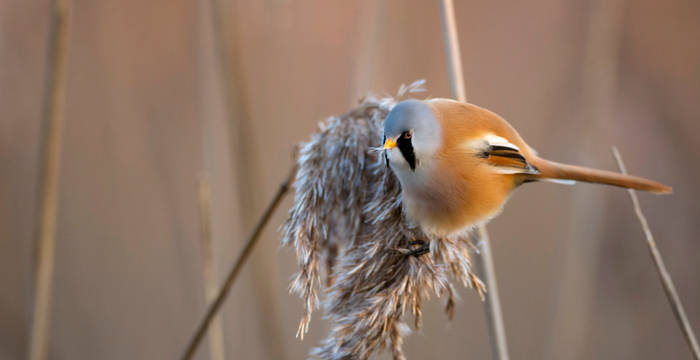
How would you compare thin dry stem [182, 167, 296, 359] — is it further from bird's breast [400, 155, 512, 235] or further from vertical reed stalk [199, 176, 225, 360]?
bird's breast [400, 155, 512, 235]

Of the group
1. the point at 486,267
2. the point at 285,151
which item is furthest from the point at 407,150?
the point at 285,151

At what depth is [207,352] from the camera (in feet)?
8.70

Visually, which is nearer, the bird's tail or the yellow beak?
the yellow beak

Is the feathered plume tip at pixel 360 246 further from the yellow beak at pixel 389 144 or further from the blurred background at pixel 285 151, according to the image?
the blurred background at pixel 285 151

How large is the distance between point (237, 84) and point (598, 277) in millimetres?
1869

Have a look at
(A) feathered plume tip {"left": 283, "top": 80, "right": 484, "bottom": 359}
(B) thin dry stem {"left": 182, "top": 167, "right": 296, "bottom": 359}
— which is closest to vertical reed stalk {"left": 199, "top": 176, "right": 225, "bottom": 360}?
(B) thin dry stem {"left": 182, "top": 167, "right": 296, "bottom": 359}

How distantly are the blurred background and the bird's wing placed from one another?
2.73ft

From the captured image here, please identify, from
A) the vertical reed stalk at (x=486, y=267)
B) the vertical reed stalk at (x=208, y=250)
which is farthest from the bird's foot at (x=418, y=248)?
the vertical reed stalk at (x=208, y=250)

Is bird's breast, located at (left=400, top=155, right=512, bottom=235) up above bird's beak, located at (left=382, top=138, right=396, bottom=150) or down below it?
below

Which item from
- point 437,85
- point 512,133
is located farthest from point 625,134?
point 512,133

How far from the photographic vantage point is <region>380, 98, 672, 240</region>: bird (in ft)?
3.75

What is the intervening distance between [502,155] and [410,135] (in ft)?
0.84

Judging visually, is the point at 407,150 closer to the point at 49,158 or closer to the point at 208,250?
the point at 208,250

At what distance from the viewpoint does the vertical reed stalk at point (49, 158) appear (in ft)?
4.30
